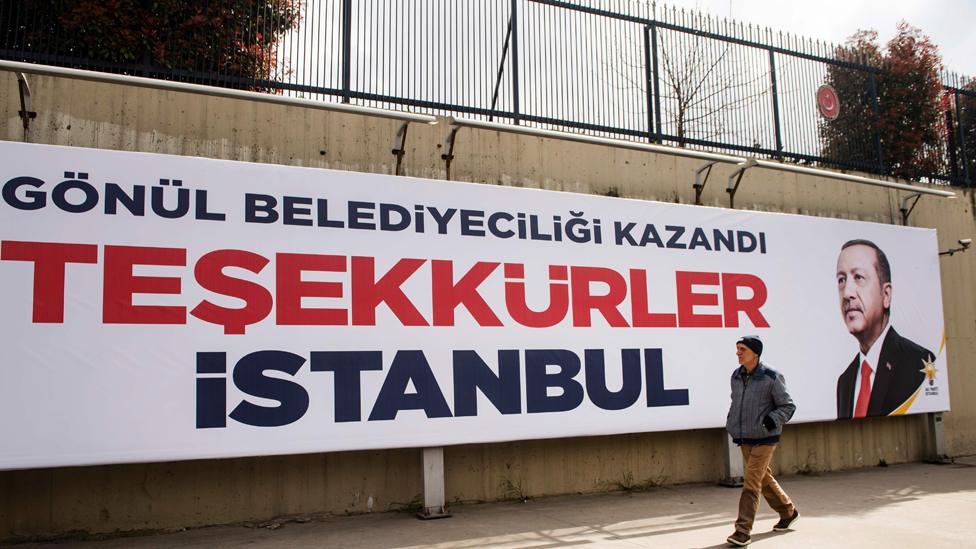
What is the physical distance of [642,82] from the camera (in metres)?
10.4

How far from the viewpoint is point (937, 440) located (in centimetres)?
1088

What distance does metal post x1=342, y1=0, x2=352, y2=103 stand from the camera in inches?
342

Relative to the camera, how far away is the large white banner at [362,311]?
6250 mm

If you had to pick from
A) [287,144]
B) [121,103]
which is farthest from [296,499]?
[121,103]

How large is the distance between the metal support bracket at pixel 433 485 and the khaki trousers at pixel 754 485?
2773 millimetres

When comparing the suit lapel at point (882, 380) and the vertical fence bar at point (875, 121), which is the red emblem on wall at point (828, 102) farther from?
the suit lapel at point (882, 380)

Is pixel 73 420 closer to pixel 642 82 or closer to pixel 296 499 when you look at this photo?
pixel 296 499

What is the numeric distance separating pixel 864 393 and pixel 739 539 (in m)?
4.82

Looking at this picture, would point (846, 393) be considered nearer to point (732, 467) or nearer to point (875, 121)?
point (732, 467)

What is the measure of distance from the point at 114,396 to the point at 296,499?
78.9 inches

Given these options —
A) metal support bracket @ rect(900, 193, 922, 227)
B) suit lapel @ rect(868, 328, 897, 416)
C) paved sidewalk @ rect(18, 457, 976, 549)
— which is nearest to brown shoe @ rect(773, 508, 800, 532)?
paved sidewalk @ rect(18, 457, 976, 549)

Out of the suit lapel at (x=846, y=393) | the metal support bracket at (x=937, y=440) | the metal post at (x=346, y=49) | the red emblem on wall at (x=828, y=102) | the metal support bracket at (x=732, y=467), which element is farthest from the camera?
the red emblem on wall at (x=828, y=102)

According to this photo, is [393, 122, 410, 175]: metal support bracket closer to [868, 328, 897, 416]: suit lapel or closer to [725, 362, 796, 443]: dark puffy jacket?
[725, 362, 796, 443]: dark puffy jacket

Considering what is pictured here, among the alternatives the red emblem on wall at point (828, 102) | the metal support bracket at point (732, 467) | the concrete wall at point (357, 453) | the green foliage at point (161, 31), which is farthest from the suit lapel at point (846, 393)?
the green foliage at point (161, 31)
